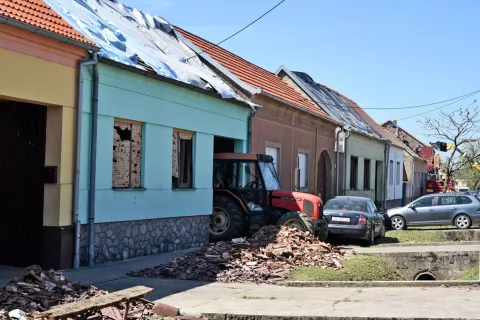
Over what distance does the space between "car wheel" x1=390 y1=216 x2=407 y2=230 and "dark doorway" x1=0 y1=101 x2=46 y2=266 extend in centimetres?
1835

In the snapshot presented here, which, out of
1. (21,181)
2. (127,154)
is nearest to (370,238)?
(127,154)

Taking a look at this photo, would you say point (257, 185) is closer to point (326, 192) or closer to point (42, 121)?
point (42, 121)

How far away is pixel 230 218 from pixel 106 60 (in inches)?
250

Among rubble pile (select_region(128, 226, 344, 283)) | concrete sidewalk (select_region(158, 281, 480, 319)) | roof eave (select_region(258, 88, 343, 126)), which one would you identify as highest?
roof eave (select_region(258, 88, 343, 126))

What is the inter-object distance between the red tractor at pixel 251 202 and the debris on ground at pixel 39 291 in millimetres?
8390

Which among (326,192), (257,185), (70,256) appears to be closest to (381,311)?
Answer: (70,256)

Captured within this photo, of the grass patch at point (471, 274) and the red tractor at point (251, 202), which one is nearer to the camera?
the grass patch at point (471, 274)

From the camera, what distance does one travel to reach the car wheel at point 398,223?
27.0 meters

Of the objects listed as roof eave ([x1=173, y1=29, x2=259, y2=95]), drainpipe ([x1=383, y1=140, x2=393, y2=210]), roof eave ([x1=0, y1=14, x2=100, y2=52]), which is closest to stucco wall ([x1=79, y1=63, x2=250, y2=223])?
roof eave ([x1=0, y1=14, x2=100, y2=52])

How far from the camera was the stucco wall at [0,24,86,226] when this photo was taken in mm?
10648

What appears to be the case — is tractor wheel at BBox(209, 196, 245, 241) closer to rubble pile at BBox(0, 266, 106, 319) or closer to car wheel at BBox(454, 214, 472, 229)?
rubble pile at BBox(0, 266, 106, 319)

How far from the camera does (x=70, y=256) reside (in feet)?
38.2

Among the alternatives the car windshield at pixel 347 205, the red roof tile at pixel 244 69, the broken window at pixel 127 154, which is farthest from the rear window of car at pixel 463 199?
the broken window at pixel 127 154

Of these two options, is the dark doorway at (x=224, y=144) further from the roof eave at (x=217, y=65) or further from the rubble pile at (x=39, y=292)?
the rubble pile at (x=39, y=292)
